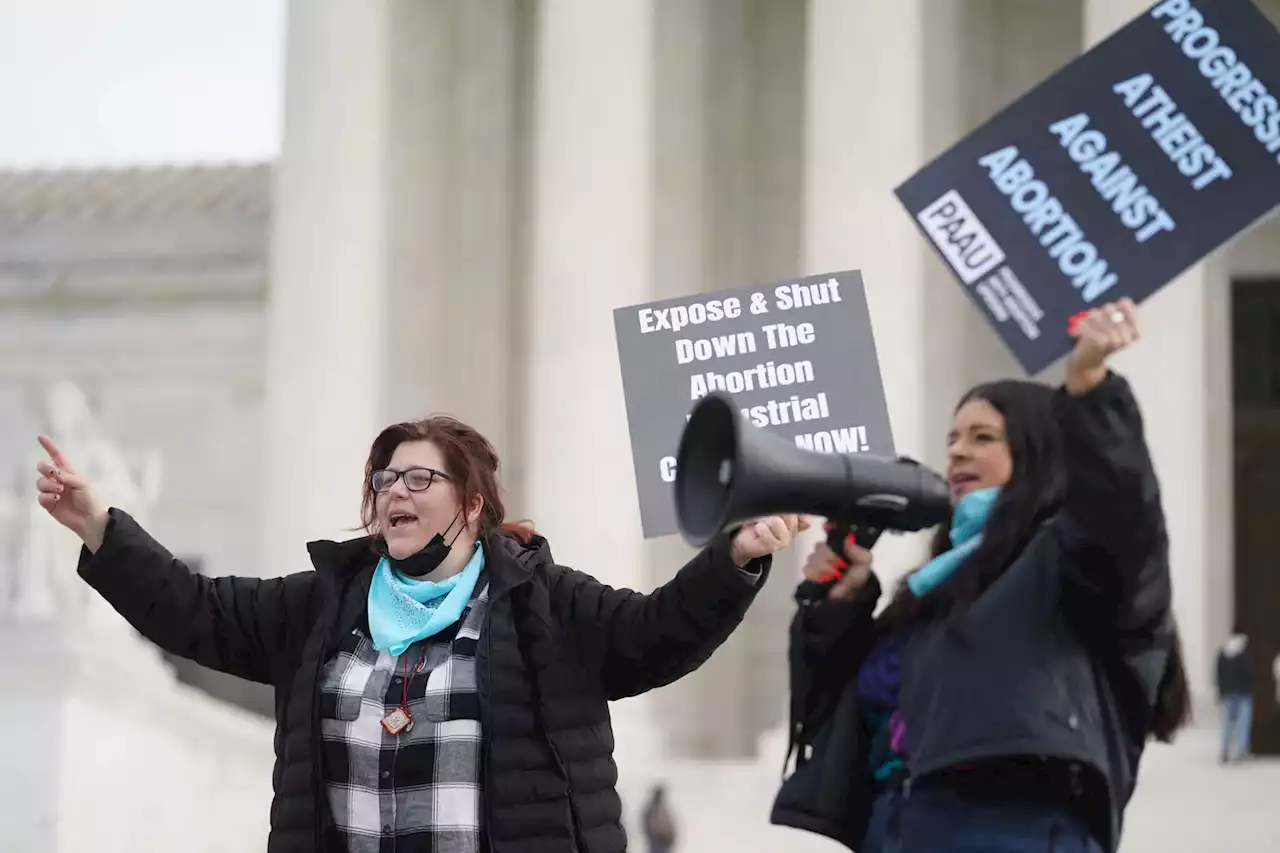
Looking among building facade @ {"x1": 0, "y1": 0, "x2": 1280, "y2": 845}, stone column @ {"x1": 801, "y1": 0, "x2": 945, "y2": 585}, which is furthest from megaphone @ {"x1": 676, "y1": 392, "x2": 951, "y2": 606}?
stone column @ {"x1": 801, "y1": 0, "x2": 945, "y2": 585}

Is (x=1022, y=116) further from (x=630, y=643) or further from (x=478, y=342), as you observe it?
(x=478, y=342)

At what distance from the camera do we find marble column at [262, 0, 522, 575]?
16484 millimetres

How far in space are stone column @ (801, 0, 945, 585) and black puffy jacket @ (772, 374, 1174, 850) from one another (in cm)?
999

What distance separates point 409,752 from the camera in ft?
12.5

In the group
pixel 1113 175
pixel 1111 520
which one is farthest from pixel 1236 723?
pixel 1111 520

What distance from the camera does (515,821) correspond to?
12.5 ft

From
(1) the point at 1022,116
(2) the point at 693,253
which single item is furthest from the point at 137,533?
(2) the point at 693,253

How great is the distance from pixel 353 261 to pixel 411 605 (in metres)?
13.0

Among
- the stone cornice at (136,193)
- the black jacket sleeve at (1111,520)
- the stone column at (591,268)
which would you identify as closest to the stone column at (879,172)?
the stone column at (591,268)

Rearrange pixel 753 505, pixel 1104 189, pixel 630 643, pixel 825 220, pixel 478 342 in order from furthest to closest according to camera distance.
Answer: pixel 478 342, pixel 825 220, pixel 1104 189, pixel 630 643, pixel 753 505

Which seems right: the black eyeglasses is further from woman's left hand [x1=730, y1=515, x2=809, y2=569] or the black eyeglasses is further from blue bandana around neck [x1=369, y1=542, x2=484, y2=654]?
woman's left hand [x1=730, y1=515, x2=809, y2=569]

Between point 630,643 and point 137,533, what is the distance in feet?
3.57

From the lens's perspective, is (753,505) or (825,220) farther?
(825,220)

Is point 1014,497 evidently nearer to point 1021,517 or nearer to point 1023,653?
point 1021,517
